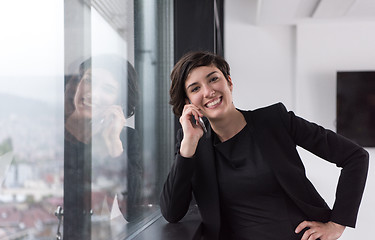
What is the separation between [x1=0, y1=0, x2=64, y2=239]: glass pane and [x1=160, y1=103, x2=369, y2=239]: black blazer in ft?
2.21

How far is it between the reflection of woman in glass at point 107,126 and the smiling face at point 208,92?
0.21 m

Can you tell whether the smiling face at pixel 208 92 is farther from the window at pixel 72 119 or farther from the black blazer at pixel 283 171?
the window at pixel 72 119

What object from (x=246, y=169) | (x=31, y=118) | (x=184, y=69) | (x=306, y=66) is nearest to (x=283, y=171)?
(x=246, y=169)

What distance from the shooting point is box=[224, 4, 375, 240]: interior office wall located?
4.29 meters

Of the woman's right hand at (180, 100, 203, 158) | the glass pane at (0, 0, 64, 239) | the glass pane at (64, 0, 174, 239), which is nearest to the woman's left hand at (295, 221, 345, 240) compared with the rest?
the woman's right hand at (180, 100, 203, 158)

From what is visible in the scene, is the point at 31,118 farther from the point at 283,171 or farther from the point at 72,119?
the point at 283,171

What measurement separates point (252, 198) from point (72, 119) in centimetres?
81

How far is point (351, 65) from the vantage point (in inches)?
169

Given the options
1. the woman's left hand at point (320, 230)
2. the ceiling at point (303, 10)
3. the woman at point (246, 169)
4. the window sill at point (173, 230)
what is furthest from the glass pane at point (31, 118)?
the ceiling at point (303, 10)

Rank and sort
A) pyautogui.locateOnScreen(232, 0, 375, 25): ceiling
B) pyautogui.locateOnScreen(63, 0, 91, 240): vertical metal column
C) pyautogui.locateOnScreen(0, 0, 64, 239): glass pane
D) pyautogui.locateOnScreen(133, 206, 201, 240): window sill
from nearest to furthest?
pyautogui.locateOnScreen(0, 0, 64, 239): glass pane < pyautogui.locateOnScreen(63, 0, 91, 240): vertical metal column < pyautogui.locateOnScreen(133, 206, 201, 240): window sill < pyautogui.locateOnScreen(232, 0, 375, 25): ceiling

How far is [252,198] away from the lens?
1.46 meters

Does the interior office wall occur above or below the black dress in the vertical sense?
above

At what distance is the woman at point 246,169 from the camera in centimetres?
144

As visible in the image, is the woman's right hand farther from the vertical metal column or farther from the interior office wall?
the interior office wall
